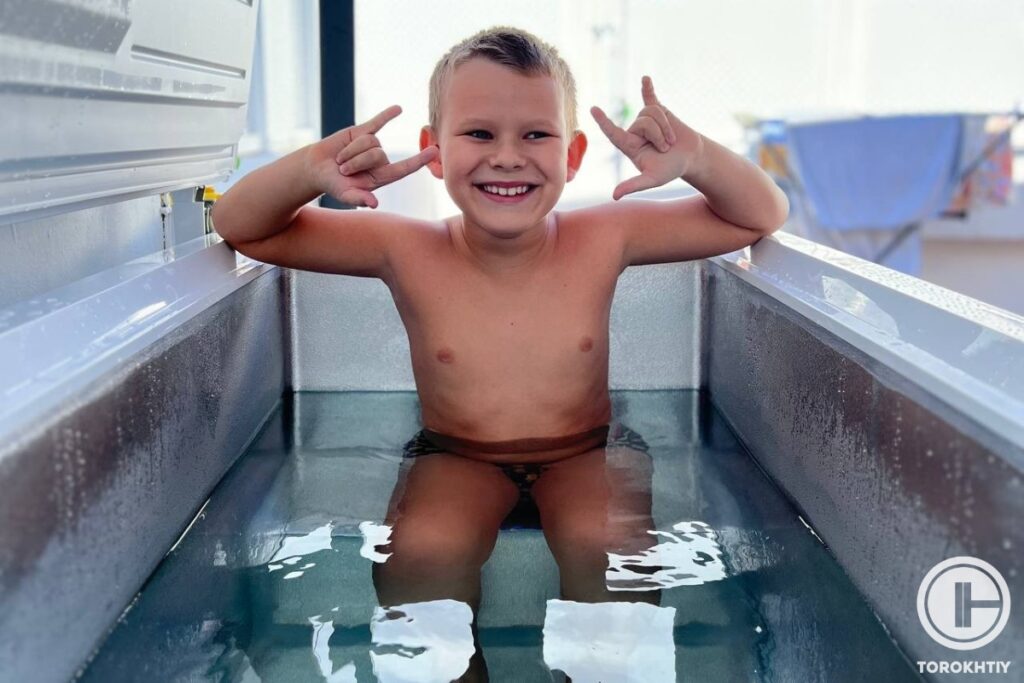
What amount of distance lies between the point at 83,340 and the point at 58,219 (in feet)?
1.94

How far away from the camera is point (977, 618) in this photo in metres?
0.76

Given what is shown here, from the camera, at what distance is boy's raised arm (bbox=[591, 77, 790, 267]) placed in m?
1.30

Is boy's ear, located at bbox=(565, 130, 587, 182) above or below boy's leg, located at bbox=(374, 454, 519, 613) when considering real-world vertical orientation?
above

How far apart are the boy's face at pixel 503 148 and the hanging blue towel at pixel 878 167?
2608 millimetres

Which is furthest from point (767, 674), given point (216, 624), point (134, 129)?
point (134, 129)

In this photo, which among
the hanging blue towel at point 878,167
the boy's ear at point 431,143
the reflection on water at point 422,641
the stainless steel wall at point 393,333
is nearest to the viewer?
the reflection on water at point 422,641

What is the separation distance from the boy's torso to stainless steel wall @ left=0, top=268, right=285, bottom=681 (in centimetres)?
27

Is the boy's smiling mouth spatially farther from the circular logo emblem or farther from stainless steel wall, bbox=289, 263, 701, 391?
the circular logo emblem

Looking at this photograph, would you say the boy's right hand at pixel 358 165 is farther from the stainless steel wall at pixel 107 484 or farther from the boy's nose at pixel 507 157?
the stainless steel wall at pixel 107 484

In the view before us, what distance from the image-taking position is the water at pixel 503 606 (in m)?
A: 0.90

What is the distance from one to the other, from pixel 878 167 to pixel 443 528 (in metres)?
2.98

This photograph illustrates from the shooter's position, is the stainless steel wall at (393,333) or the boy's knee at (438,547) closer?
the boy's knee at (438,547)

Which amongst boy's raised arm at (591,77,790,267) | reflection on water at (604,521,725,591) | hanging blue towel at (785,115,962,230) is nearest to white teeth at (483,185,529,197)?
boy's raised arm at (591,77,790,267)

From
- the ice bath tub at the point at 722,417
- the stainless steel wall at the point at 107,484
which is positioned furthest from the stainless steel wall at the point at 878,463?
the stainless steel wall at the point at 107,484
